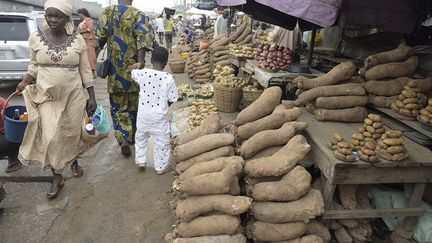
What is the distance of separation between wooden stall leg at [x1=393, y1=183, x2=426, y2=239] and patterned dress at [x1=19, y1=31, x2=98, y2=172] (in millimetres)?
3593

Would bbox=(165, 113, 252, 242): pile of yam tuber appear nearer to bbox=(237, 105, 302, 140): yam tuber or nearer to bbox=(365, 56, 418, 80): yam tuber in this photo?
bbox=(237, 105, 302, 140): yam tuber

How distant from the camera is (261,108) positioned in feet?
11.3

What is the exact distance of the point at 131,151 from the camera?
4945mm

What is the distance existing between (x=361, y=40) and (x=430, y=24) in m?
1.01

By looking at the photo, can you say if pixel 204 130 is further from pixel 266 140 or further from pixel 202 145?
pixel 266 140

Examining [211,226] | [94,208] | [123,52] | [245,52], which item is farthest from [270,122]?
[245,52]

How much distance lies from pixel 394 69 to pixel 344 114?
73 centimetres

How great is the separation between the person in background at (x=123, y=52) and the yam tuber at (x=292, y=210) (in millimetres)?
2644

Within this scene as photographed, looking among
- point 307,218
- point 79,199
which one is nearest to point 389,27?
point 307,218

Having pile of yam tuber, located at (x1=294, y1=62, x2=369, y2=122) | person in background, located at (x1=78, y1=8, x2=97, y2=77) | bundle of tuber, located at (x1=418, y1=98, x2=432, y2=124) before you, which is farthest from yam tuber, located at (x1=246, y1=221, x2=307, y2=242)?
person in background, located at (x1=78, y1=8, x2=97, y2=77)

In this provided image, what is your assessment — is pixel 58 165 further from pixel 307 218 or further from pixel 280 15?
pixel 280 15

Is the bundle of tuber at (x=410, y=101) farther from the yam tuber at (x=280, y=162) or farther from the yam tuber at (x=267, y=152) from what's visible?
the yam tuber at (x=267, y=152)

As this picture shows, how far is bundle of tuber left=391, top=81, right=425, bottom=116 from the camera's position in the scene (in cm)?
294

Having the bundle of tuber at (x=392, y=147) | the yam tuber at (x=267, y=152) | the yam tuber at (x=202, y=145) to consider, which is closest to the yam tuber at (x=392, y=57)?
the bundle of tuber at (x=392, y=147)
